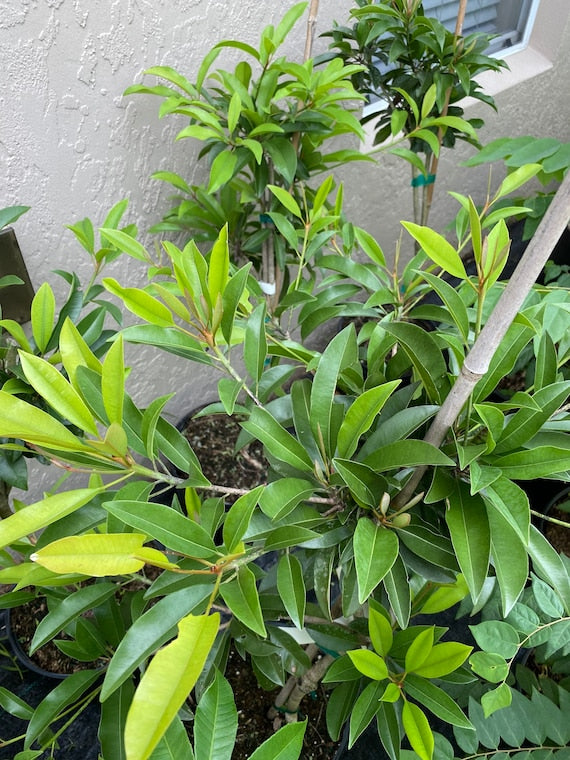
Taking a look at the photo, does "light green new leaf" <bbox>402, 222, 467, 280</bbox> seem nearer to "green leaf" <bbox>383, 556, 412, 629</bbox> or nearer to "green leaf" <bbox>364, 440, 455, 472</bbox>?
"green leaf" <bbox>364, 440, 455, 472</bbox>

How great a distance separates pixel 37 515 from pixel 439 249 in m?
0.35

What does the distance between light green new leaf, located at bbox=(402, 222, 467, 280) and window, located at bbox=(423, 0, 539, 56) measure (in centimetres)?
192

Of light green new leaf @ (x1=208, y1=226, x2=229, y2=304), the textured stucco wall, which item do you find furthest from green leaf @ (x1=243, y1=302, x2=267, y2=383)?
the textured stucco wall

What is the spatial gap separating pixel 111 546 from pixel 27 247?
0.86 m

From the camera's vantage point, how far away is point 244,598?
1.41ft

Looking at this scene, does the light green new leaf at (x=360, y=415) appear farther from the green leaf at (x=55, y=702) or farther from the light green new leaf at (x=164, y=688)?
the green leaf at (x=55, y=702)

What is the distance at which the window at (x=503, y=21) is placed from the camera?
205 cm

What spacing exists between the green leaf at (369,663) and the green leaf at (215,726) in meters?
0.13

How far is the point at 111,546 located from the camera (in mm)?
356

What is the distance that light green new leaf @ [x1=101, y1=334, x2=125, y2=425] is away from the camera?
1.35 feet

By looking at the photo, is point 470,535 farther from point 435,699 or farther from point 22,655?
point 22,655

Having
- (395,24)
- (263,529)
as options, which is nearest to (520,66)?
(395,24)

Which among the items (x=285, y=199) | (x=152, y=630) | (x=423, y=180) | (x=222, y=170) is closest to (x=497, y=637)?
(x=152, y=630)

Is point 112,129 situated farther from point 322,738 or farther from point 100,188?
point 322,738
